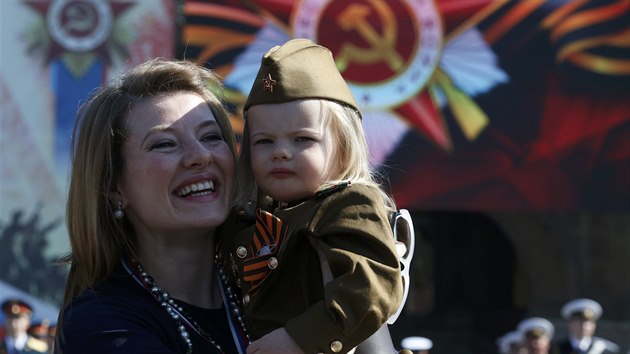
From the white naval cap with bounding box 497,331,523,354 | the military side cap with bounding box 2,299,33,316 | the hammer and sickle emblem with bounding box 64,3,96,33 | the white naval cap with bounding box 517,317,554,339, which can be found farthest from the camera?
the white naval cap with bounding box 497,331,523,354

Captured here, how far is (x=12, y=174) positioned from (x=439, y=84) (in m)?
4.21

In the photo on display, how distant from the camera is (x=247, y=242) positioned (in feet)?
9.05

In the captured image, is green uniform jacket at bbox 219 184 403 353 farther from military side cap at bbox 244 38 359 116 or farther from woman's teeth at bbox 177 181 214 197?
military side cap at bbox 244 38 359 116

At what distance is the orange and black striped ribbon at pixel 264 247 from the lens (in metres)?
2.69

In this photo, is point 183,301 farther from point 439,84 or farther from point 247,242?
point 439,84

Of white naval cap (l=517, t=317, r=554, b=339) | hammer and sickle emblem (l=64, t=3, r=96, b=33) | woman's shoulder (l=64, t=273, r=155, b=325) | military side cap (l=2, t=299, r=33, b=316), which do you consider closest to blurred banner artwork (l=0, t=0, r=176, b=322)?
hammer and sickle emblem (l=64, t=3, r=96, b=33)

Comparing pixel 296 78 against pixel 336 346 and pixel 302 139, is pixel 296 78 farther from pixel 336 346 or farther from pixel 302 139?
pixel 336 346

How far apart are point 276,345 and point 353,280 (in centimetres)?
23

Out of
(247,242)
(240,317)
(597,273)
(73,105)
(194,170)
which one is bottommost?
(597,273)

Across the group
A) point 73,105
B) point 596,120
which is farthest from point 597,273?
point 73,105

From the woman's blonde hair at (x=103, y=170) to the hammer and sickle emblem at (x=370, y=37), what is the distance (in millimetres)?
8037

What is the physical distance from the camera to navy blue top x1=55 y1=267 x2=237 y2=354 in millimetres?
2514

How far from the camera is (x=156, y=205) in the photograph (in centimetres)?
278

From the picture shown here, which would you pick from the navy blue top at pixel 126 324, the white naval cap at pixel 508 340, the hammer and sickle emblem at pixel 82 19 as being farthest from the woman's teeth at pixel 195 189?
the white naval cap at pixel 508 340
